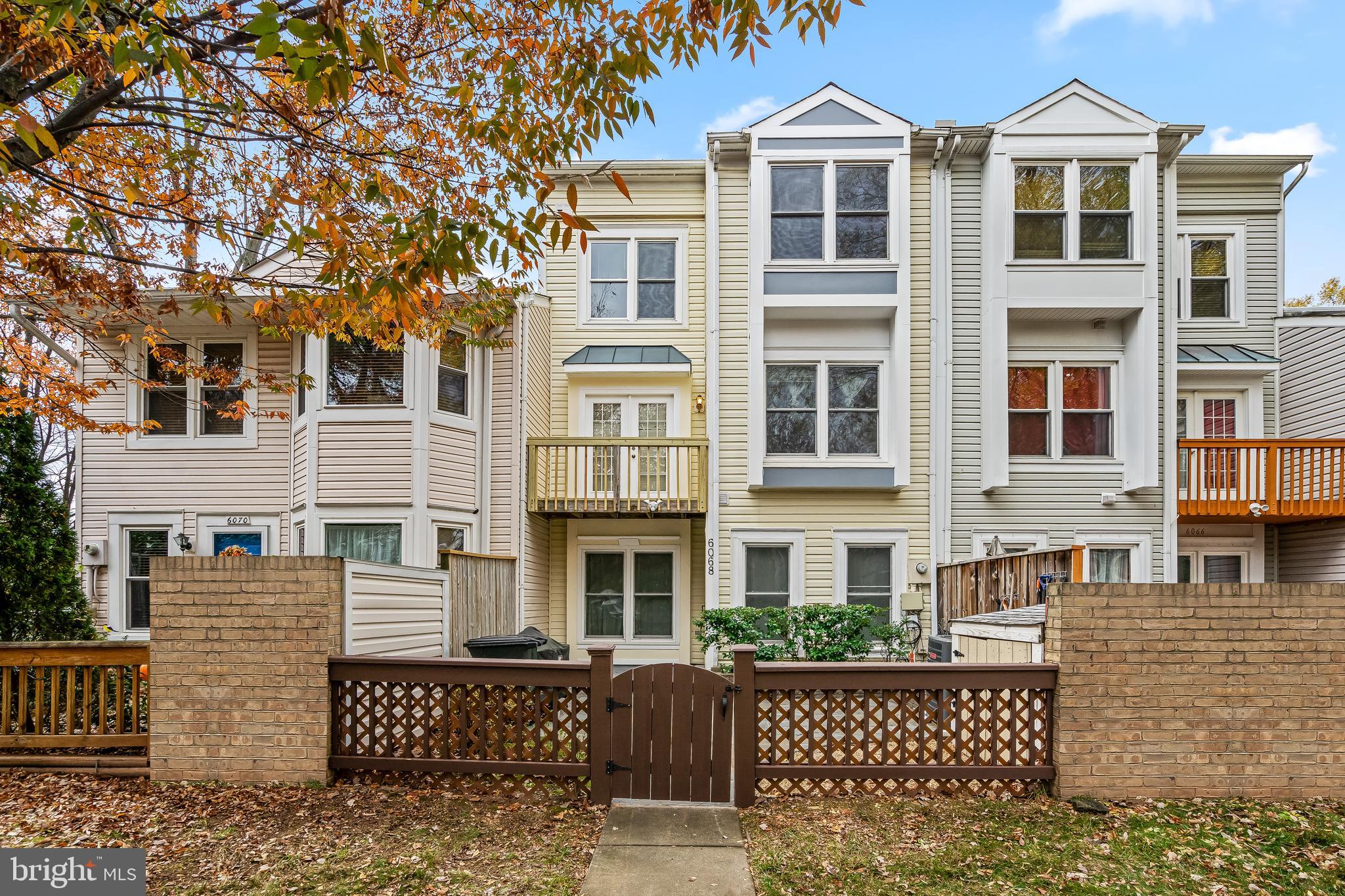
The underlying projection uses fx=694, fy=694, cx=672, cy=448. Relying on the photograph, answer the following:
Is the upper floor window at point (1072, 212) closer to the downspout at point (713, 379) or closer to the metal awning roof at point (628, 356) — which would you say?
the downspout at point (713, 379)

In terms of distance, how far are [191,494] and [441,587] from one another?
20.8 ft

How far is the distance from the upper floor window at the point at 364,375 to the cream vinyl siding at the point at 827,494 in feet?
16.1

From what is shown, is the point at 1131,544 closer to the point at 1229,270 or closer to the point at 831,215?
the point at 1229,270

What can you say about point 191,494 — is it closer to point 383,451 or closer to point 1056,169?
point 383,451

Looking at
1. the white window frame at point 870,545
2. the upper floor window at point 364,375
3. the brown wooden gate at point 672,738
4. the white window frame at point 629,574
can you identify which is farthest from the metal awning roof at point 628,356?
the brown wooden gate at point 672,738

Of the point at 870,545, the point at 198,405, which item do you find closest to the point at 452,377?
the point at 198,405

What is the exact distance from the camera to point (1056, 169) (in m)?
10.6

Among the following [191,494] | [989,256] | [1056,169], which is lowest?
[191,494]

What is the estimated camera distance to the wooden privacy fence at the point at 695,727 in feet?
16.3

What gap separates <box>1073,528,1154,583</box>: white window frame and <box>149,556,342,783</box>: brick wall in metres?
10.3

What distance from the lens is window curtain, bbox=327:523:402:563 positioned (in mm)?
9852

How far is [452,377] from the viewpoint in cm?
1054

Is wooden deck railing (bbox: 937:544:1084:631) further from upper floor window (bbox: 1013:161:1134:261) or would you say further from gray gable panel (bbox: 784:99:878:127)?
gray gable panel (bbox: 784:99:878:127)

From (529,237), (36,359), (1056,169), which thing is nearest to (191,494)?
(36,359)
